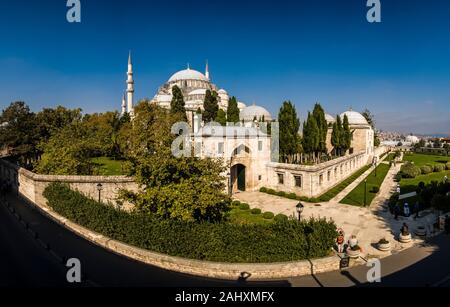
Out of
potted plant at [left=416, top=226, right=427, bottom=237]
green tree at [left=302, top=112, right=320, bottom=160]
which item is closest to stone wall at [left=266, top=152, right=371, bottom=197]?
green tree at [left=302, top=112, right=320, bottom=160]

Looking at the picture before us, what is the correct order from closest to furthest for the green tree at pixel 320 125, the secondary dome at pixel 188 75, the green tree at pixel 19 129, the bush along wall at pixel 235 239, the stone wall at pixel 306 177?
the bush along wall at pixel 235 239 < the stone wall at pixel 306 177 < the green tree at pixel 19 129 < the green tree at pixel 320 125 < the secondary dome at pixel 188 75

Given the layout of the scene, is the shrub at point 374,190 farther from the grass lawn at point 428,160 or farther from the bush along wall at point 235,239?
the grass lawn at point 428,160

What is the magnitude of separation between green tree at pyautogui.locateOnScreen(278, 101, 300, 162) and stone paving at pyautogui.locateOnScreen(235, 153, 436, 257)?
29.8ft

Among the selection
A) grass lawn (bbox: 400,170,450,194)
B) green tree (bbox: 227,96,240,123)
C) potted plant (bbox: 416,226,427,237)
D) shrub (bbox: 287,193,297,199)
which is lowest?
potted plant (bbox: 416,226,427,237)

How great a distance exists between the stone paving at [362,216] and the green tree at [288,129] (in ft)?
29.8

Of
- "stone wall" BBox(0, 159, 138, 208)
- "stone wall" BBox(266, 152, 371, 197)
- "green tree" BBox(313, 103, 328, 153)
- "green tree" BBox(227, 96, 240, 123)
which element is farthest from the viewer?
"green tree" BBox(227, 96, 240, 123)

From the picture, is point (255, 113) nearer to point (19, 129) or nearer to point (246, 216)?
point (246, 216)

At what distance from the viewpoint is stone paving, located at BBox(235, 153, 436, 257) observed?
18528 mm

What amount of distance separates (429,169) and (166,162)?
1894 inches

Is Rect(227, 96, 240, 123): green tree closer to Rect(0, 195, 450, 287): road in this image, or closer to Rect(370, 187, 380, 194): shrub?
Rect(370, 187, 380, 194): shrub

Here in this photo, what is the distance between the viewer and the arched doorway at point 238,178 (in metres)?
35.0

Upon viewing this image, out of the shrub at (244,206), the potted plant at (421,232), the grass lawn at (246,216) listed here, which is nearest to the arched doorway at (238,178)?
the shrub at (244,206)

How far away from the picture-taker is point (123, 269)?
45.3 ft

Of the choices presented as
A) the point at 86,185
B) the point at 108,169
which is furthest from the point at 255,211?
the point at 108,169
